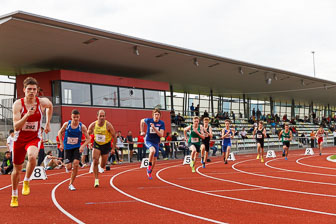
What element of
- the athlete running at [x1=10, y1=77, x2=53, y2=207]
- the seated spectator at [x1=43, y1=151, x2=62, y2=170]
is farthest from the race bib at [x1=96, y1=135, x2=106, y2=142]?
the seated spectator at [x1=43, y1=151, x2=62, y2=170]

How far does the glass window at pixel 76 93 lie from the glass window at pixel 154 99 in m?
4.75

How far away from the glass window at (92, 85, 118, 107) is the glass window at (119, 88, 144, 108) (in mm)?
506

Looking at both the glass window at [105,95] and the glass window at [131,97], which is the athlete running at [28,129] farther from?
the glass window at [131,97]

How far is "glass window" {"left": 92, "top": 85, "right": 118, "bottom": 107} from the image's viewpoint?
24359 millimetres

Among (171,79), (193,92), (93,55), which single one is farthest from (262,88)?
(93,55)

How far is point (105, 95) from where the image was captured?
24.9 meters

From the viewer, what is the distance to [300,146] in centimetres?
3556

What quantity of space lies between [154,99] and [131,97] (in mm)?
2130

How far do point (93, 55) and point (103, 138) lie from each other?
13754mm

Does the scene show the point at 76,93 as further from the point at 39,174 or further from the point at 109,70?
the point at 39,174

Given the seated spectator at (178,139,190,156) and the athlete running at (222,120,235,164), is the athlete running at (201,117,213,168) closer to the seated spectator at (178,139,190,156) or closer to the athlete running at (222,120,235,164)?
the athlete running at (222,120,235,164)

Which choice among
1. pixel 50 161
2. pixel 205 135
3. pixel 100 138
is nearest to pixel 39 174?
pixel 100 138

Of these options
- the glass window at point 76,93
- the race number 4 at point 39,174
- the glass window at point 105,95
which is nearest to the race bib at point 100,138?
the race number 4 at point 39,174

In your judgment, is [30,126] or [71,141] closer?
[30,126]
